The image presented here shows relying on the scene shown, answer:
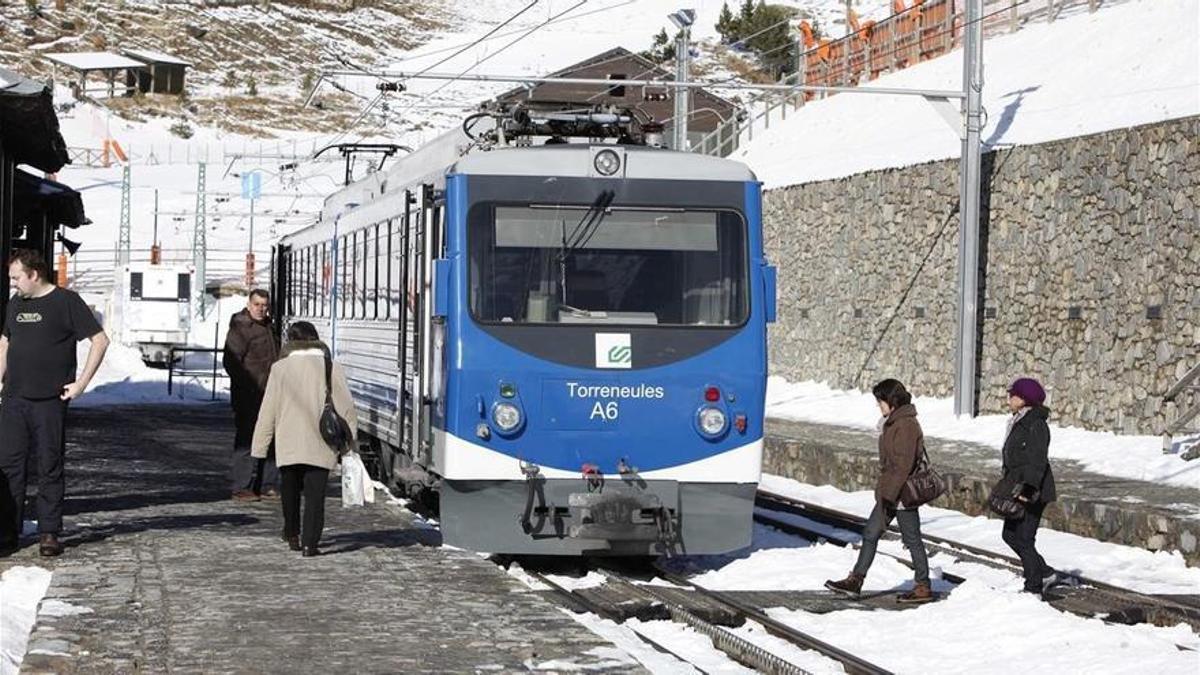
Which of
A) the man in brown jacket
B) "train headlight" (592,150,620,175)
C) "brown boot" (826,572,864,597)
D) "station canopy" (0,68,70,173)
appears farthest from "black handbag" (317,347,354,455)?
"station canopy" (0,68,70,173)

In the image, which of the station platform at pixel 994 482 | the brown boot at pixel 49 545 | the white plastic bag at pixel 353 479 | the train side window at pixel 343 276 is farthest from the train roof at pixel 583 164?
the train side window at pixel 343 276

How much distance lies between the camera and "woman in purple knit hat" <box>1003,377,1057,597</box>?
1256 cm

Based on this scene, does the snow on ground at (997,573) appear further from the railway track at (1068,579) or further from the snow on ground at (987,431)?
the snow on ground at (987,431)

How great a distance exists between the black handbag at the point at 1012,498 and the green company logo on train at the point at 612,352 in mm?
2565

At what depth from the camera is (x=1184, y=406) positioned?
2158cm

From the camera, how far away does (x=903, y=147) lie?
37.0 m

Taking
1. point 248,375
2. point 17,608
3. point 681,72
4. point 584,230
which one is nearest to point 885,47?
point 681,72

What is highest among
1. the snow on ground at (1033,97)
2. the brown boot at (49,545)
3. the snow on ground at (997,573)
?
the snow on ground at (1033,97)

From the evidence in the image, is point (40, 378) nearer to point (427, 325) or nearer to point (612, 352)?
point (427, 325)

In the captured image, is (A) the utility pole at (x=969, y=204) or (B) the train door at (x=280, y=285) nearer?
(A) the utility pole at (x=969, y=204)

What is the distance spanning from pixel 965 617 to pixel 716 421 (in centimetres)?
239

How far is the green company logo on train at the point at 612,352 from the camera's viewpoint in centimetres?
1354

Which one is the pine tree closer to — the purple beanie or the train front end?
the train front end

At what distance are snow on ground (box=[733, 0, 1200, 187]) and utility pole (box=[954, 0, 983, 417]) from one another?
2.76m
